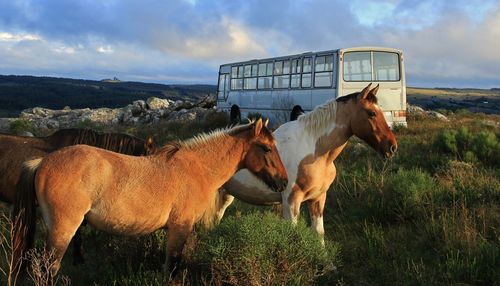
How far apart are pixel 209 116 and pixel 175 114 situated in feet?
17.7

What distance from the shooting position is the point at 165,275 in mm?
4332

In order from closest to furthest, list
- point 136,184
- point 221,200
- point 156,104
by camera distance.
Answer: point 136,184, point 221,200, point 156,104

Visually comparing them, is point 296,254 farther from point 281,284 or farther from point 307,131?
point 307,131

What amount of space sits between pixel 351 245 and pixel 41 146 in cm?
406

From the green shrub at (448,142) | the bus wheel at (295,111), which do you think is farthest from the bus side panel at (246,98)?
the green shrub at (448,142)

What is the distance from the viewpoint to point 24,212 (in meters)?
4.13

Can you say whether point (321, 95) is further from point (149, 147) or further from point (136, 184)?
point (136, 184)

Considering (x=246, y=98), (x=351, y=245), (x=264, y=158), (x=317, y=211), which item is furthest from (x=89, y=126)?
(x=264, y=158)

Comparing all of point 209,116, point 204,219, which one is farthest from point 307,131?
point 209,116

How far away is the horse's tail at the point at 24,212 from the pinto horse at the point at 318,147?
2545 millimetres

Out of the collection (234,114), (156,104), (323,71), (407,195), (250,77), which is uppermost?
(250,77)

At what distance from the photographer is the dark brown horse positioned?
18.7 ft

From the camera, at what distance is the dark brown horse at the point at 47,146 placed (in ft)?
18.7

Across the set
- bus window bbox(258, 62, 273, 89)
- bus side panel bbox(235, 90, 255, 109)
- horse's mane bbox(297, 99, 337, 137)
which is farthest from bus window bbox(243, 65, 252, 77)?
horse's mane bbox(297, 99, 337, 137)
